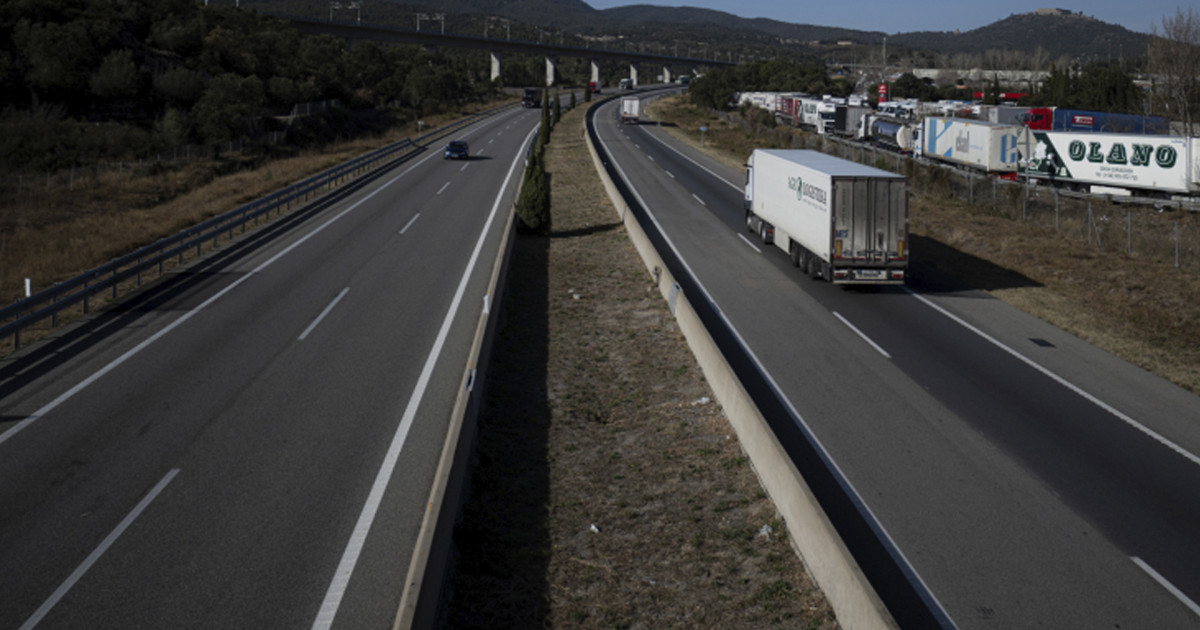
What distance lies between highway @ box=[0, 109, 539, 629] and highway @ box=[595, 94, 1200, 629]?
6.08 m

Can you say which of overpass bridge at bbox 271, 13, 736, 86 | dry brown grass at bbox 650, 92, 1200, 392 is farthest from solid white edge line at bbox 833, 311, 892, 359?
overpass bridge at bbox 271, 13, 736, 86

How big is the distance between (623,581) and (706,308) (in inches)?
486

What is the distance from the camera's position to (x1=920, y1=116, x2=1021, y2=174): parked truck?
4781cm

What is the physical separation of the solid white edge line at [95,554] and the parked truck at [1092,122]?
62.1 meters

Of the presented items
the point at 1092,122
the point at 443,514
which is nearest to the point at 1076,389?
the point at 443,514

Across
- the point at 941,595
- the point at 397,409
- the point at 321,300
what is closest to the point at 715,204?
the point at 321,300

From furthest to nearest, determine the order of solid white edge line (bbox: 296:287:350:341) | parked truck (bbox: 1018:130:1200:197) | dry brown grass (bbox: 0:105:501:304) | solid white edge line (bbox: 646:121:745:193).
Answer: solid white edge line (bbox: 646:121:745:193) < parked truck (bbox: 1018:130:1200:197) < dry brown grass (bbox: 0:105:501:304) < solid white edge line (bbox: 296:287:350:341)

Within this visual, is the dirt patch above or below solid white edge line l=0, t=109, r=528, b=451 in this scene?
below

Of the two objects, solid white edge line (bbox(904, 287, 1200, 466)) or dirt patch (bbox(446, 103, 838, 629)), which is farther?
solid white edge line (bbox(904, 287, 1200, 466))

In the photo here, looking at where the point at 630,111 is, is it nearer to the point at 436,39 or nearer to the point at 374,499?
the point at 436,39

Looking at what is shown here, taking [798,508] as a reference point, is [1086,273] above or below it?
above

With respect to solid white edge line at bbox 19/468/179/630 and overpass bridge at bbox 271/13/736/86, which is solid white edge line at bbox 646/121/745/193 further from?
overpass bridge at bbox 271/13/736/86

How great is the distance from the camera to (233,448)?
12.3m

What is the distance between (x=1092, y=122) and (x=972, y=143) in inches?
782
